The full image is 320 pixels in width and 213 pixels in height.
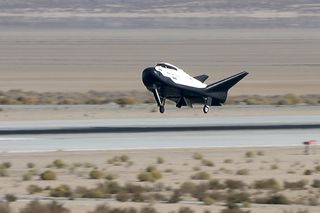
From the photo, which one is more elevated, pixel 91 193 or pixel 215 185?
pixel 91 193

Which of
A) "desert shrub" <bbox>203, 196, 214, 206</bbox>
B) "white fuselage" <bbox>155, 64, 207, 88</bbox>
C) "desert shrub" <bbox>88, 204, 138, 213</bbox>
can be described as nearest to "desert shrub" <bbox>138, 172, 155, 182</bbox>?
"desert shrub" <bbox>203, 196, 214, 206</bbox>

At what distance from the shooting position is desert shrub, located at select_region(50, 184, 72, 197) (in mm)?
25505

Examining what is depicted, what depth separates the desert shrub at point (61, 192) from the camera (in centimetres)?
2550

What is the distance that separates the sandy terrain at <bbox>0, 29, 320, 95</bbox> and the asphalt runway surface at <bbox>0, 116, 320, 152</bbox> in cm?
2831

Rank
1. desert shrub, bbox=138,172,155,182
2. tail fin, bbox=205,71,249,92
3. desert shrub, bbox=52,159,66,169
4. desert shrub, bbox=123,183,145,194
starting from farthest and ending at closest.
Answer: tail fin, bbox=205,71,249,92, desert shrub, bbox=52,159,66,169, desert shrub, bbox=138,172,155,182, desert shrub, bbox=123,183,145,194

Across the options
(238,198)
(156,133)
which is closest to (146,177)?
(238,198)

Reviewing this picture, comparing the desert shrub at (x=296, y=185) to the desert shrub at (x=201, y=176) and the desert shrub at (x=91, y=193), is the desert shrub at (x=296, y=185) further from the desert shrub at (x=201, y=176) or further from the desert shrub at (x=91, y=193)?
the desert shrub at (x=91, y=193)

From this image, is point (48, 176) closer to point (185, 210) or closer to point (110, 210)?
point (110, 210)

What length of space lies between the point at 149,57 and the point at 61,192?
93.5 m

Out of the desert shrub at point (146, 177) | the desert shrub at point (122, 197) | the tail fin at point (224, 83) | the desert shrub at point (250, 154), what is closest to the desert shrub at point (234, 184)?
the desert shrub at point (146, 177)

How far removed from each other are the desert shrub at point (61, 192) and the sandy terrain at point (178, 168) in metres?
0.34

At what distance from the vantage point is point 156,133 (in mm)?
41906

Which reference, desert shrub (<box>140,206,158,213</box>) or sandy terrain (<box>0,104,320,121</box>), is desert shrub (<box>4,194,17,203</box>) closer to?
desert shrub (<box>140,206,158,213</box>)

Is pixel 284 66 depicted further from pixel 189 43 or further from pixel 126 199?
pixel 126 199
